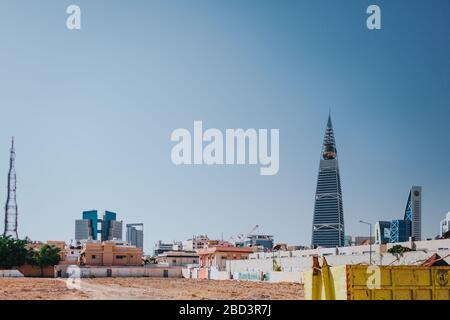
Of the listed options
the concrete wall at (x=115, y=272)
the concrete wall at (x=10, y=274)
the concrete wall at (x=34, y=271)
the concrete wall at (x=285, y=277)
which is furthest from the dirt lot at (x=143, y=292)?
the concrete wall at (x=34, y=271)

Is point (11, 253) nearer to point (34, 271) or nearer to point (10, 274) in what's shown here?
point (34, 271)

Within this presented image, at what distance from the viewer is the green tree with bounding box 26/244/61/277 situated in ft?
328

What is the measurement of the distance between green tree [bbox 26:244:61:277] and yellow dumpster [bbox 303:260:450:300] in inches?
3466

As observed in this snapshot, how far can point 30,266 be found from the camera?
100 metres

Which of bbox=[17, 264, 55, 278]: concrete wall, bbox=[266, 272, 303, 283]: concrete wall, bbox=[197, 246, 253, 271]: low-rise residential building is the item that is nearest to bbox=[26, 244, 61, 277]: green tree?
bbox=[17, 264, 55, 278]: concrete wall

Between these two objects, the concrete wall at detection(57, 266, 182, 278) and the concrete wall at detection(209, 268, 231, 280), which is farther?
the concrete wall at detection(57, 266, 182, 278)

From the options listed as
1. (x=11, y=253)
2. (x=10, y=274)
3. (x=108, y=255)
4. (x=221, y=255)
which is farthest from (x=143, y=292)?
(x=221, y=255)

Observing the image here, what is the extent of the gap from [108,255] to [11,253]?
694 inches

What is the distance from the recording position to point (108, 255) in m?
107

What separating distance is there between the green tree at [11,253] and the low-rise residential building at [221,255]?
35.1 m

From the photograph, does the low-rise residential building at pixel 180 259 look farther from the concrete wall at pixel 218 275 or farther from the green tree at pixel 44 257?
the green tree at pixel 44 257

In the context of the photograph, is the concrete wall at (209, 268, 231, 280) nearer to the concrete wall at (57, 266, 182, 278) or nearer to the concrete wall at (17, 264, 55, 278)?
the concrete wall at (57, 266, 182, 278)

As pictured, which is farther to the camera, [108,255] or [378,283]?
[108,255]

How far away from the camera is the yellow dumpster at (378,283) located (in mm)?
18719
